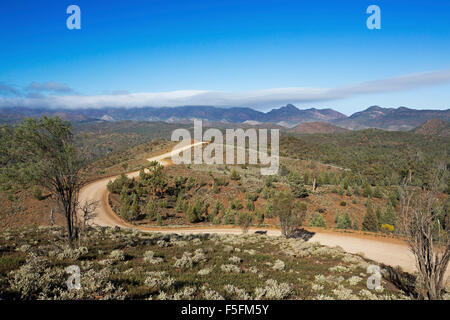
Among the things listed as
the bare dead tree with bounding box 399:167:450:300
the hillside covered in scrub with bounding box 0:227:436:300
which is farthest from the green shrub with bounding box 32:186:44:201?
the bare dead tree with bounding box 399:167:450:300

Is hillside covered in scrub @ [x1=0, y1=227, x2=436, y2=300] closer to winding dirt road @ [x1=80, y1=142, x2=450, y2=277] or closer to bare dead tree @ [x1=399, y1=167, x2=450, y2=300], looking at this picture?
bare dead tree @ [x1=399, y1=167, x2=450, y2=300]

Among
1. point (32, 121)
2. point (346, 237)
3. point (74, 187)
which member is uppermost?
point (32, 121)

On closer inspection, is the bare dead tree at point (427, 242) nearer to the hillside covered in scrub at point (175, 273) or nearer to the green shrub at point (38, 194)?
the hillside covered in scrub at point (175, 273)

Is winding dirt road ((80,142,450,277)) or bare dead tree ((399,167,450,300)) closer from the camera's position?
Result: bare dead tree ((399,167,450,300))

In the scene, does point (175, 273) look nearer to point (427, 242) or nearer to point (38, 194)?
point (427, 242)

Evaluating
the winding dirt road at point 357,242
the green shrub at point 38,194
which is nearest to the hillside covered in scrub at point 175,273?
the winding dirt road at point 357,242

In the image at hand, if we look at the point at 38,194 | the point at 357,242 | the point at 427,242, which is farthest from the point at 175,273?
the point at 38,194
